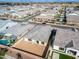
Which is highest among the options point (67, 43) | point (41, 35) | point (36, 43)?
point (41, 35)

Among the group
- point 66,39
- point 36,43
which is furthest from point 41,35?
point 66,39

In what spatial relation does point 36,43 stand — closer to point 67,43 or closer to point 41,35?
point 41,35

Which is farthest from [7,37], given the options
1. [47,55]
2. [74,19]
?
[74,19]

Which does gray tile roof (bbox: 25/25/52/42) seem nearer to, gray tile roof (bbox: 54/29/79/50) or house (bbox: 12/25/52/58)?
house (bbox: 12/25/52/58)

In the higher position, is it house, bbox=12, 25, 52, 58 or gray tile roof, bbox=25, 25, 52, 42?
gray tile roof, bbox=25, 25, 52, 42

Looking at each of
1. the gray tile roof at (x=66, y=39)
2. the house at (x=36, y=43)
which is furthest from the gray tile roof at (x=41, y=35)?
the gray tile roof at (x=66, y=39)

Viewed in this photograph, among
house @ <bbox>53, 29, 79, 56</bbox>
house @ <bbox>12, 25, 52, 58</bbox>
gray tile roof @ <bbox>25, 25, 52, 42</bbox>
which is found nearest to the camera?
house @ <bbox>53, 29, 79, 56</bbox>

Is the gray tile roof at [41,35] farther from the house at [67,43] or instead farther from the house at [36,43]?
the house at [67,43]

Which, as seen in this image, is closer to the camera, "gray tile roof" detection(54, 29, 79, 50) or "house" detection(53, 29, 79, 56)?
"house" detection(53, 29, 79, 56)

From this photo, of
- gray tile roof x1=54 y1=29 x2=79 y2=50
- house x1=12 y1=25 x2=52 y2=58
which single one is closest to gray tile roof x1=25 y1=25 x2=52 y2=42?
house x1=12 y1=25 x2=52 y2=58

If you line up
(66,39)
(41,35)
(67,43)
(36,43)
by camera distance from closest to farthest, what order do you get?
1. (67,43)
2. (66,39)
3. (36,43)
4. (41,35)

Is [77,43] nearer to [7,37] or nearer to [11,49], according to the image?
[11,49]

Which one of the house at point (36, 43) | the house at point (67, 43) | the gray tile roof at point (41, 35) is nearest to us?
the house at point (67, 43)
